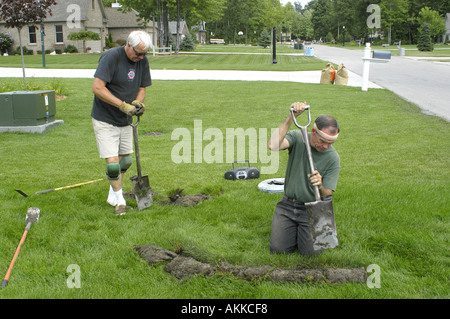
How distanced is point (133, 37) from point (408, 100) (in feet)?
37.1

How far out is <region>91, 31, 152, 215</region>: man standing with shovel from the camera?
496 cm

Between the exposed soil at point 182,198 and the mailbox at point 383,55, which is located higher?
the mailbox at point 383,55

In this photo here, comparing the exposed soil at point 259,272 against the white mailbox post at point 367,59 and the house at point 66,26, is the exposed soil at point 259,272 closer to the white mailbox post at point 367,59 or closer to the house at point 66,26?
the white mailbox post at point 367,59

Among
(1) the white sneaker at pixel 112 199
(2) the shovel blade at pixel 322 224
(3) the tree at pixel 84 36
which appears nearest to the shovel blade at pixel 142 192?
(1) the white sneaker at pixel 112 199

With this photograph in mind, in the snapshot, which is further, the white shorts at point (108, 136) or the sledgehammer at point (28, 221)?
the white shorts at point (108, 136)

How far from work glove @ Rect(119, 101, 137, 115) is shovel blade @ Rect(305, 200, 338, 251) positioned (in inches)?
86.8

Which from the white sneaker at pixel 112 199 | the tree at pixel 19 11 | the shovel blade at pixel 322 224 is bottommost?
the white sneaker at pixel 112 199

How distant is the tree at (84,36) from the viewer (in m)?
42.7

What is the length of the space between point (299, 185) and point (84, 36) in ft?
142
